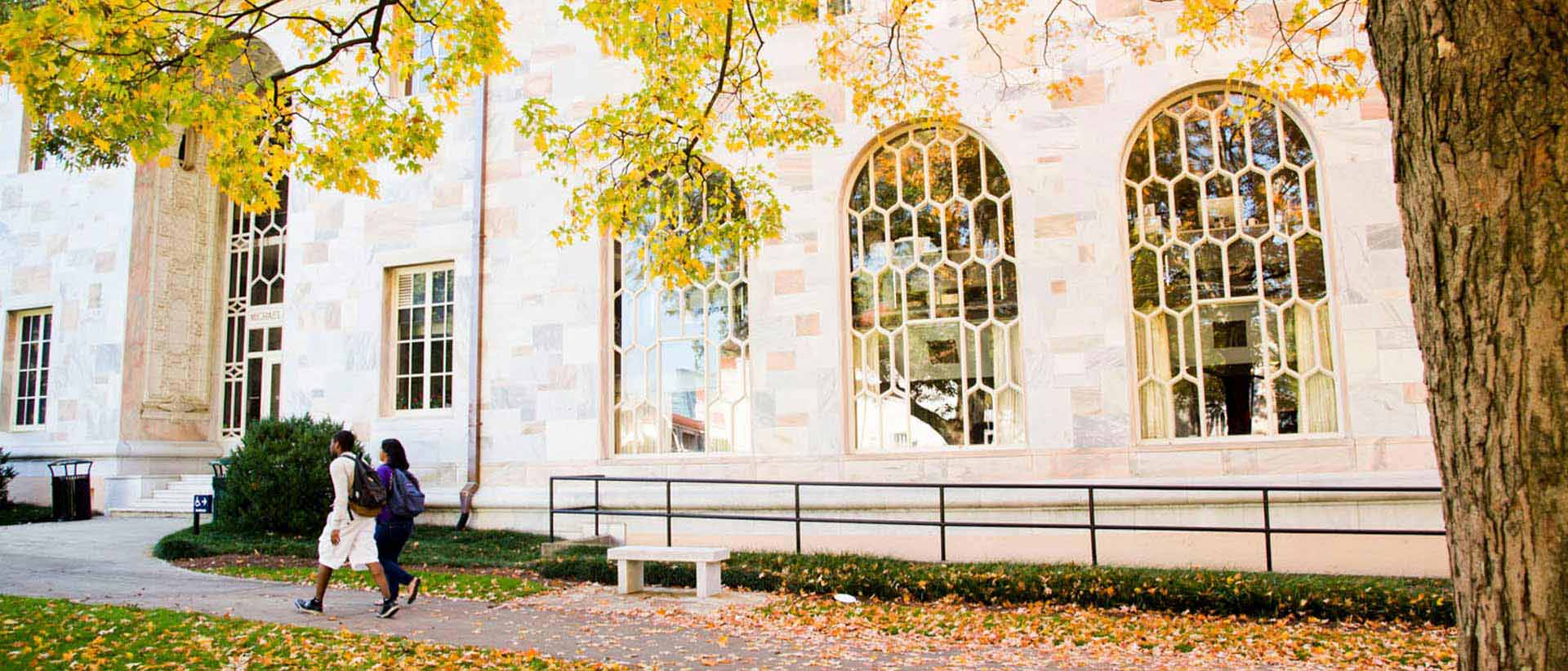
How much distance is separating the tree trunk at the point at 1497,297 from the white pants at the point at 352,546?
765cm

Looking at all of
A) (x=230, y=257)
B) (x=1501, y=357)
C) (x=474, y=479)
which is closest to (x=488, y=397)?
(x=474, y=479)

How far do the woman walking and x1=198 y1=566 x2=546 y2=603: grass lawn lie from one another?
111cm

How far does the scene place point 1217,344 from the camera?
464 inches

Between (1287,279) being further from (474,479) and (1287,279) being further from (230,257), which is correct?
(230,257)

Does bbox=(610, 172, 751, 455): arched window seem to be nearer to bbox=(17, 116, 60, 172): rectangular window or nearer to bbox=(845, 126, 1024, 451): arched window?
bbox=(845, 126, 1024, 451): arched window

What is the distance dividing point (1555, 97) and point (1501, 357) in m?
0.84

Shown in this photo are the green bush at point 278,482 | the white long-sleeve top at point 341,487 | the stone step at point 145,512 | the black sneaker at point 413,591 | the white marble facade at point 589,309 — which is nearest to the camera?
the white long-sleeve top at point 341,487

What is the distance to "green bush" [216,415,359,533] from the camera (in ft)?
43.3

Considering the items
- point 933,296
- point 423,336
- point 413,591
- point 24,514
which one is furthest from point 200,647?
point 24,514

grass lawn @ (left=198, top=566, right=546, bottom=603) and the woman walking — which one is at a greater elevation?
the woman walking

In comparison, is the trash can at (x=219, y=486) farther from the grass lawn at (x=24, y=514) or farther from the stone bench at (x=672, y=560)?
the stone bench at (x=672, y=560)

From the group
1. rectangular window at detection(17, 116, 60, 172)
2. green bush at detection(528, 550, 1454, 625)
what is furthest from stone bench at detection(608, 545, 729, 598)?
rectangular window at detection(17, 116, 60, 172)

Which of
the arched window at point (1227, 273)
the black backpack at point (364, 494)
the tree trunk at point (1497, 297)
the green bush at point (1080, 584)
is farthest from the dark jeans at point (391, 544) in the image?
the arched window at point (1227, 273)

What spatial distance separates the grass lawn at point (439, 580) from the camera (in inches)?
388
